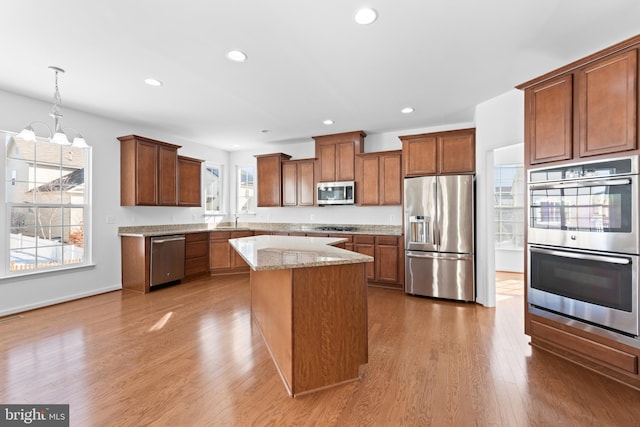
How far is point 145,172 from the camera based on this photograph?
479 cm

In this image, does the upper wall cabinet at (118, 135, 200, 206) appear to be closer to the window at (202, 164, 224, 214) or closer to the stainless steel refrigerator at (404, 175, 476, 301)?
the window at (202, 164, 224, 214)

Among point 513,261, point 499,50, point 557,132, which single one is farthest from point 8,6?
point 513,261

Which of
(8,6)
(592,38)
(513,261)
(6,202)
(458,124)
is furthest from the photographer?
(513,261)

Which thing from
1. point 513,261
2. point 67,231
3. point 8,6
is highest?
point 8,6

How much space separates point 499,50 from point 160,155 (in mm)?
4999

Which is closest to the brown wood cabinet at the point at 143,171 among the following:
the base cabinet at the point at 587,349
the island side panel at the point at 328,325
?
the island side panel at the point at 328,325

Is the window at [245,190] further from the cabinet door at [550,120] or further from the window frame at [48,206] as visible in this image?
the cabinet door at [550,120]

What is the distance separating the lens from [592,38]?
8.34 ft

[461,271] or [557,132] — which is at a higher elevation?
[557,132]

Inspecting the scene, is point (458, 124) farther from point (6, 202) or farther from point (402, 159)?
point (6, 202)

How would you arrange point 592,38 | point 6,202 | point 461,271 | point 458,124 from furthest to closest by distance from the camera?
point 458,124, point 461,271, point 6,202, point 592,38

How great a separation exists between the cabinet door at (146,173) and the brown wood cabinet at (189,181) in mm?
555

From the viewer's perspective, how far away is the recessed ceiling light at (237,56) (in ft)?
8.83

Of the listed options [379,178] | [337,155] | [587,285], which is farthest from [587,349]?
[337,155]
